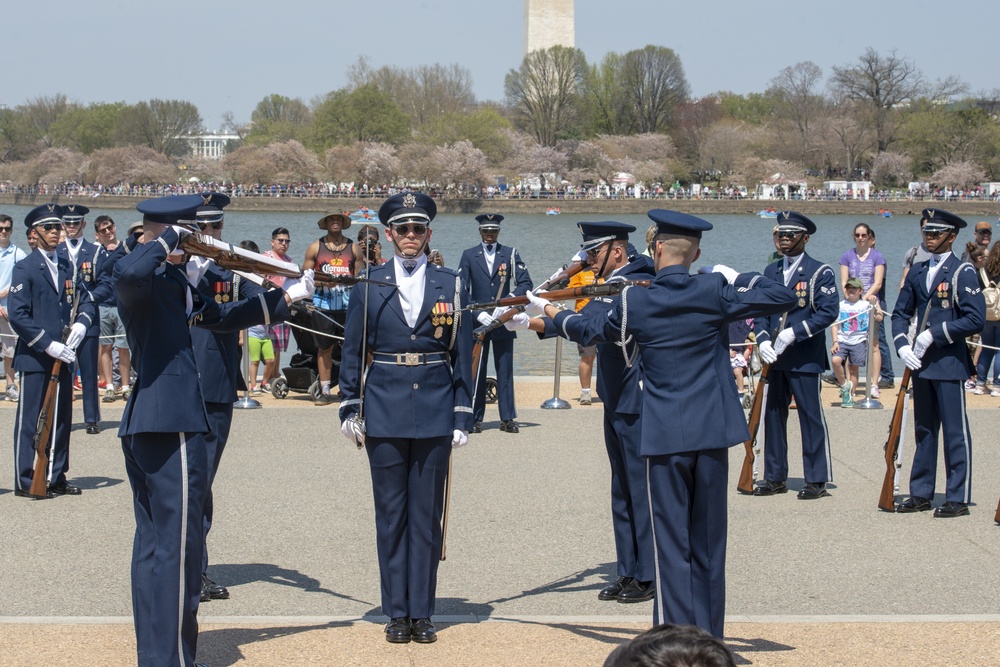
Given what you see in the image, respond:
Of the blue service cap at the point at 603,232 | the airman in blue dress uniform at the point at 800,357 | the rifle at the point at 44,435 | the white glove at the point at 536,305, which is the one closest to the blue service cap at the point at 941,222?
the airman in blue dress uniform at the point at 800,357

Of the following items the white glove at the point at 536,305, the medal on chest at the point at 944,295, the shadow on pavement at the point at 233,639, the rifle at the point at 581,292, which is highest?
the rifle at the point at 581,292

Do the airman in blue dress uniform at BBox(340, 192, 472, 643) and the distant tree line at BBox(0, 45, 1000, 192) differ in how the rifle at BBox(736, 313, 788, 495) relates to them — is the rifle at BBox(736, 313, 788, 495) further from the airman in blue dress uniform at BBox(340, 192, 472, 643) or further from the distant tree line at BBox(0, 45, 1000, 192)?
the distant tree line at BBox(0, 45, 1000, 192)

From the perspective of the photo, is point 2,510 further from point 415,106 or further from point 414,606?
point 415,106

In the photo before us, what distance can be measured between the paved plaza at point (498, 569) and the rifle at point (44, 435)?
0.17m

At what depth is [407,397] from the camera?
6.31 metres

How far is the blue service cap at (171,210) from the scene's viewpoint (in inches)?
220

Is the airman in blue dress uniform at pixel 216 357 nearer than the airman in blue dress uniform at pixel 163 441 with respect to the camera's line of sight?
No

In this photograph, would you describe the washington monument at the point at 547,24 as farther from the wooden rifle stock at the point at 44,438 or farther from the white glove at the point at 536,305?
the white glove at the point at 536,305

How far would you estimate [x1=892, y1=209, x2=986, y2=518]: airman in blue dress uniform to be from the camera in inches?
352

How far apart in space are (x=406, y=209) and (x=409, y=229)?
0.10 m

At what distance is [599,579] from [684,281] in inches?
90.4

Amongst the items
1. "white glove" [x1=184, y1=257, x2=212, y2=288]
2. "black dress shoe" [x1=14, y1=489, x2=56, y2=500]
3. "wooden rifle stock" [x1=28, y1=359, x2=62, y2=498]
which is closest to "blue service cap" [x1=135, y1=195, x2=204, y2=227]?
"white glove" [x1=184, y1=257, x2=212, y2=288]

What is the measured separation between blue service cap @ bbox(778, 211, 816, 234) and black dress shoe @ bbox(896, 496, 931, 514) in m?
2.05

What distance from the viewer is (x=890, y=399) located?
14.6m
